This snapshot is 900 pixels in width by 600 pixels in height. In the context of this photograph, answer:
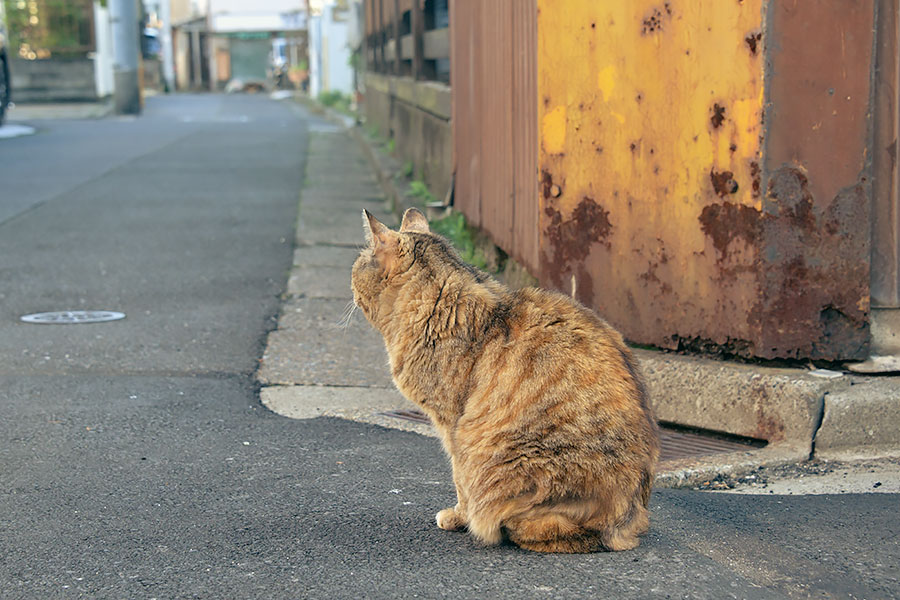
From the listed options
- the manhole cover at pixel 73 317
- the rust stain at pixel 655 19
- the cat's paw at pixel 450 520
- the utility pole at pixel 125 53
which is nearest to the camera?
the cat's paw at pixel 450 520

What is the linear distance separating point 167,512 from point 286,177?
10937 mm

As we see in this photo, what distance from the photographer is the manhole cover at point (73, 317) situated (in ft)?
21.1

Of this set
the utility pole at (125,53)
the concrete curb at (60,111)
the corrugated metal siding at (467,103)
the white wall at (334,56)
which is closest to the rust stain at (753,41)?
the corrugated metal siding at (467,103)

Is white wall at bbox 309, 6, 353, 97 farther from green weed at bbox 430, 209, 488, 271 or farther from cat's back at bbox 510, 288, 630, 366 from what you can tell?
cat's back at bbox 510, 288, 630, 366

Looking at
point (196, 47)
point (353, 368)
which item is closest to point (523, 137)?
point (353, 368)

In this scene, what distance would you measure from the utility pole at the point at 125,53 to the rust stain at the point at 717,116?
25623 mm

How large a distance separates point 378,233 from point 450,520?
0.96 meters

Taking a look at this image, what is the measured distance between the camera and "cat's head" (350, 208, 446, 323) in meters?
3.47

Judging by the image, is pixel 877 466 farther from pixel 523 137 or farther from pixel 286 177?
pixel 286 177

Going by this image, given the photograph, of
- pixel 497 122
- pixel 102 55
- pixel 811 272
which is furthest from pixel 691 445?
pixel 102 55

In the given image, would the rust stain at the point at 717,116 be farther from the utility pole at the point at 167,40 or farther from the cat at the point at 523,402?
the utility pole at the point at 167,40

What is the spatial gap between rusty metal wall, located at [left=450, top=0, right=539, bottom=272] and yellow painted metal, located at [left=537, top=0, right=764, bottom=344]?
432 millimetres

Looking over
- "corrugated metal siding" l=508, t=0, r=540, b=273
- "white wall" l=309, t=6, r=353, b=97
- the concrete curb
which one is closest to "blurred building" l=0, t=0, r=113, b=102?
the concrete curb

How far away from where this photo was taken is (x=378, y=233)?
136 inches
